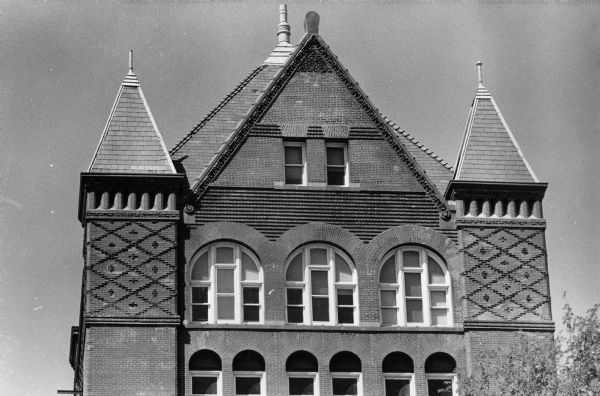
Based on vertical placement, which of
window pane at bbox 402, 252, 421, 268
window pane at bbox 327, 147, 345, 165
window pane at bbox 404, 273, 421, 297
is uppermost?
window pane at bbox 327, 147, 345, 165

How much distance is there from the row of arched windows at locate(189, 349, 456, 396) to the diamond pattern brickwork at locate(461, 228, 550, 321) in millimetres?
1822

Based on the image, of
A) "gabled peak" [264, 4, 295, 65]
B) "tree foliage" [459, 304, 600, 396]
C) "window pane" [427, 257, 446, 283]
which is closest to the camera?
"tree foliage" [459, 304, 600, 396]

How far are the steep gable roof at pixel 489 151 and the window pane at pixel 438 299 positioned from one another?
3207 millimetres

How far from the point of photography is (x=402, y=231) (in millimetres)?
43156

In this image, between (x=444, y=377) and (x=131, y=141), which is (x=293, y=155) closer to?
(x=131, y=141)

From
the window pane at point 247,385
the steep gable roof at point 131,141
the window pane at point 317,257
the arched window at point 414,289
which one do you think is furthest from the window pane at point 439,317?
the steep gable roof at point 131,141

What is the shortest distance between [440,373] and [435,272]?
9.43ft

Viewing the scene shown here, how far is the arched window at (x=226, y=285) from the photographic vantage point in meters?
41.7

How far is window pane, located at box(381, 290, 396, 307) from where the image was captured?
140 feet

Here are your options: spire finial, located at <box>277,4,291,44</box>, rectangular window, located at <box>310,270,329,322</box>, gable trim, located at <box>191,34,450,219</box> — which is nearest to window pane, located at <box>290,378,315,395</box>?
rectangular window, located at <box>310,270,329,322</box>

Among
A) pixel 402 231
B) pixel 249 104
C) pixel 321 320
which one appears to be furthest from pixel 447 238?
pixel 249 104

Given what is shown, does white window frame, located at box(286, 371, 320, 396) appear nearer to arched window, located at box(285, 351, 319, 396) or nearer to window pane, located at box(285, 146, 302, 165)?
arched window, located at box(285, 351, 319, 396)

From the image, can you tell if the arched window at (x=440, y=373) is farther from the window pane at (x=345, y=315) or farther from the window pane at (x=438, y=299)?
the window pane at (x=345, y=315)

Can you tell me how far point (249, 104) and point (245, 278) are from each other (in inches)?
251
